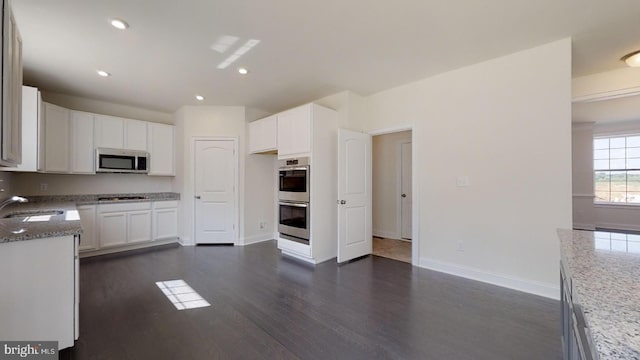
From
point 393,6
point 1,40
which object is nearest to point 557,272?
point 393,6

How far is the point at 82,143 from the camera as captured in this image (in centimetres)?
419

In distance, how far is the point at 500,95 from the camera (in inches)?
120

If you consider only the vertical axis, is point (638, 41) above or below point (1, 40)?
above

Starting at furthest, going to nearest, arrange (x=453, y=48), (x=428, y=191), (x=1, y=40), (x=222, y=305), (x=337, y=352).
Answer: (x=428, y=191)
(x=453, y=48)
(x=222, y=305)
(x=337, y=352)
(x=1, y=40)

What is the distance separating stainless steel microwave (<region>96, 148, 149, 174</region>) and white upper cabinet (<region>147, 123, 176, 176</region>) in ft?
0.45

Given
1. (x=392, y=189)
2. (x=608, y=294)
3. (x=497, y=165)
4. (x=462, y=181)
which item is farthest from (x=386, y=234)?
(x=608, y=294)

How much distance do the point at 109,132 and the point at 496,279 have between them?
5.95 meters

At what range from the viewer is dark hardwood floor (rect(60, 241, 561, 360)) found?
1895 mm

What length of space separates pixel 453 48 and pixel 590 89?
2114mm

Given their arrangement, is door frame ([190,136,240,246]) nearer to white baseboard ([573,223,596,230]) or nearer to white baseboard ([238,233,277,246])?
white baseboard ([238,233,277,246])

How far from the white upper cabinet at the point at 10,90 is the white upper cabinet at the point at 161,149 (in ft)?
10.1

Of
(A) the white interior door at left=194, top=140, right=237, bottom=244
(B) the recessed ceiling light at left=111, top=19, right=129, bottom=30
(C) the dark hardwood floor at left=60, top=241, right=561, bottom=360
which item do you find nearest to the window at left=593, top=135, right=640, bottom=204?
(C) the dark hardwood floor at left=60, top=241, right=561, bottom=360

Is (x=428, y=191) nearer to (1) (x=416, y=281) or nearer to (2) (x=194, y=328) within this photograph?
(1) (x=416, y=281)

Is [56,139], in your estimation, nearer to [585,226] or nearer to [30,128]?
[30,128]
